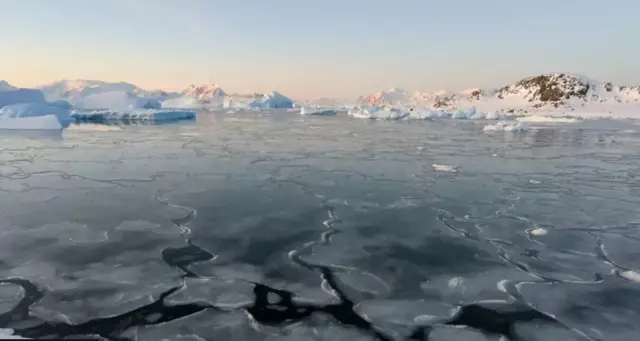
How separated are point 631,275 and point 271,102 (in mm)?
88385

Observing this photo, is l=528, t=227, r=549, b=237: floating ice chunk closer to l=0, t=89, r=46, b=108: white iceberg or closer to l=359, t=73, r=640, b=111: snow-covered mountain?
l=0, t=89, r=46, b=108: white iceberg

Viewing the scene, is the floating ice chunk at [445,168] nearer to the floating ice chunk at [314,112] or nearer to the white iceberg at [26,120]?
the white iceberg at [26,120]

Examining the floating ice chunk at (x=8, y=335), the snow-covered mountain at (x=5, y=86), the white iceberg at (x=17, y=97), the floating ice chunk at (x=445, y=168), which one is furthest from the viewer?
the snow-covered mountain at (x=5, y=86)

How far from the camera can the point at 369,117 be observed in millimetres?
46062

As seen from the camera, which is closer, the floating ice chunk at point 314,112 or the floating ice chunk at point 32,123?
the floating ice chunk at point 32,123

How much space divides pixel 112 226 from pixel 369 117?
135 ft

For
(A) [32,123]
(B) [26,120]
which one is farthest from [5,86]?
(A) [32,123]

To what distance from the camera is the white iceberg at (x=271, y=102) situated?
86812mm

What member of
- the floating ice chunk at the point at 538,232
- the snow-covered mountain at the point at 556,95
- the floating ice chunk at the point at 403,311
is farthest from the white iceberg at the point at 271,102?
the floating ice chunk at the point at 403,311

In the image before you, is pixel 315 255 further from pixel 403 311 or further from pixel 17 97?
pixel 17 97

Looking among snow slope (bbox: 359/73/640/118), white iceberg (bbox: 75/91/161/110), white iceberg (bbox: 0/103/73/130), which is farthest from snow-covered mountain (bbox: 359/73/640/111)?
white iceberg (bbox: 0/103/73/130)

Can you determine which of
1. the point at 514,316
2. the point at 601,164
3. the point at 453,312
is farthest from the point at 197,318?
the point at 601,164

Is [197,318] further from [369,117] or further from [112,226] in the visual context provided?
[369,117]

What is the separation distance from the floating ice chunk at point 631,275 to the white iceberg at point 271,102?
83.7 metres
